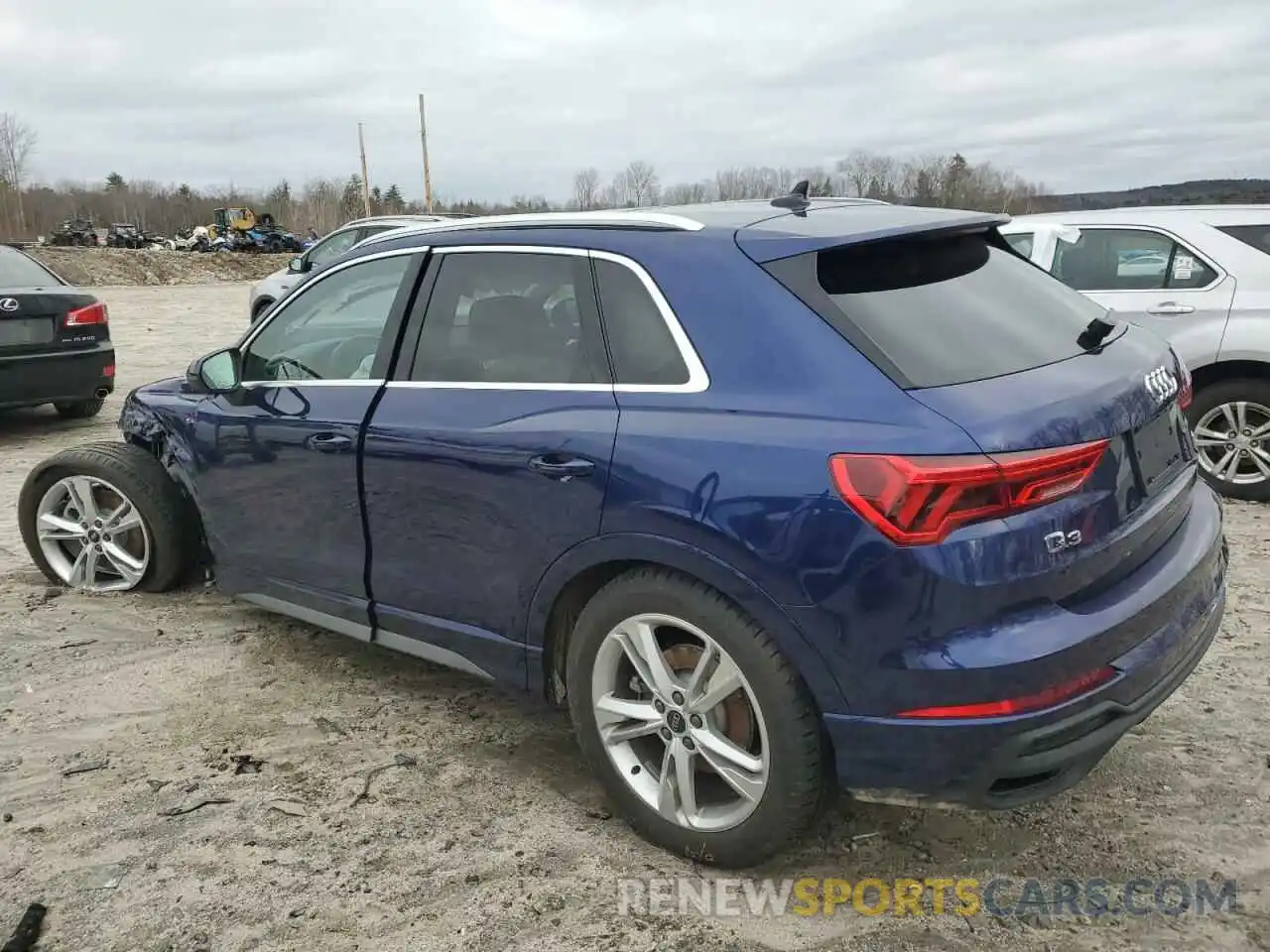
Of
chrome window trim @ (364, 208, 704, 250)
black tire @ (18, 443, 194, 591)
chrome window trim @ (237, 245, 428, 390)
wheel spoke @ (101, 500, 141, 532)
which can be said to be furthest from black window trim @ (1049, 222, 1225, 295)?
wheel spoke @ (101, 500, 141, 532)

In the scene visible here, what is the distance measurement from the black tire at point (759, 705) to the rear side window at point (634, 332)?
21.1 inches

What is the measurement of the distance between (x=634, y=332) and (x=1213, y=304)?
4.80 m

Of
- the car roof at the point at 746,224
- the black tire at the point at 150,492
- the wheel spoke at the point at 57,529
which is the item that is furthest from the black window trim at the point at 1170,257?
the wheel spoke at the point at 57,529

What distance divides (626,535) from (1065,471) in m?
1.08

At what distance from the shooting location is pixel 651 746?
300 centimetres

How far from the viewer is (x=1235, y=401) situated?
6.09 metres

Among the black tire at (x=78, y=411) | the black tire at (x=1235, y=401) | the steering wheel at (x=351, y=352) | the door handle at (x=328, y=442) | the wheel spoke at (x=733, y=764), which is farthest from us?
the black tire at (x=78, y=411)

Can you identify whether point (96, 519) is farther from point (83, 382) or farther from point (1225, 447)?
point (1225, 447)

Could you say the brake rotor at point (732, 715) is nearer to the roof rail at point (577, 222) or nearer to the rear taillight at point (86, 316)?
the roof rail at point (577, 222)

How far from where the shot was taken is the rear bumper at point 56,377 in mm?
7984

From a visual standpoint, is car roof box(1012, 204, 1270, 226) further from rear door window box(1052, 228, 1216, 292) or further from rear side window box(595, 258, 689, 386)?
rear side window box(595, 258, 689, 386)

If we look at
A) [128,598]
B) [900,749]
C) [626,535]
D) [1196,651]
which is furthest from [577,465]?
[128,598]

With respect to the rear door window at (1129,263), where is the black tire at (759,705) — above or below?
below

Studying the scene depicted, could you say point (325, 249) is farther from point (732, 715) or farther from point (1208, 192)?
point (732, 715)
